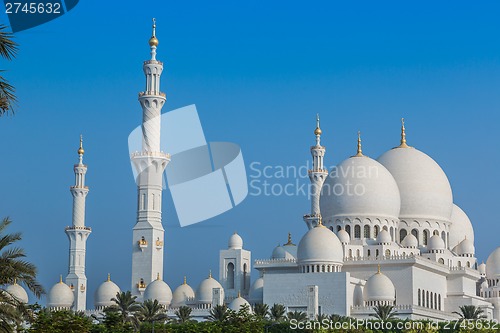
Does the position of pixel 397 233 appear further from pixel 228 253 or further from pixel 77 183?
pixel 77 183

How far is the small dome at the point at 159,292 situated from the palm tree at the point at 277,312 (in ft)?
30.7

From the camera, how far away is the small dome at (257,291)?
6007cm

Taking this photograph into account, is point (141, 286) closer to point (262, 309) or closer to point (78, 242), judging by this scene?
point (78, 242)

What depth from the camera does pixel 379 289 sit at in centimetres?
5562

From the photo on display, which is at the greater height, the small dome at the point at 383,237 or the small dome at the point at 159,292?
the small dome at the point at 383,237

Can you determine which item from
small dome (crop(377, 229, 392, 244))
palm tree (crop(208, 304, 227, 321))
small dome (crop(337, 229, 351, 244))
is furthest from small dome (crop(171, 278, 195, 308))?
small dome (crop(377, 229, 392, 244))

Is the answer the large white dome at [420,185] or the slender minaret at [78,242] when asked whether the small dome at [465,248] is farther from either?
the slender minaret at [78,242]

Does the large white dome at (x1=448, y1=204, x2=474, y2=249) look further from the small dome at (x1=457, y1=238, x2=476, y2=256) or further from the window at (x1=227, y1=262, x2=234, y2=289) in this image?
the window at (x1=227, y1=262, x2=234, y2=289)

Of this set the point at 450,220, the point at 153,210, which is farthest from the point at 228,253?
the point at 450,220

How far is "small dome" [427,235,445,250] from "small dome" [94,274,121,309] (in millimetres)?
20420

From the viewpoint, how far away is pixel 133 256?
63.3 m

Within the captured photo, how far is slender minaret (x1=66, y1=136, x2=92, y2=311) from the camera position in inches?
2662

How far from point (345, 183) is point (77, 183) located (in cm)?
1895

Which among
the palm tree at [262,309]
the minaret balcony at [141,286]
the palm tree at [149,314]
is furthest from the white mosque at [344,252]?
the palm tree at [149,314]
